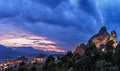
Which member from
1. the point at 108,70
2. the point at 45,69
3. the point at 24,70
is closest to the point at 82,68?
the point at 108,70

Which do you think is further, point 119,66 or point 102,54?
point 102,54

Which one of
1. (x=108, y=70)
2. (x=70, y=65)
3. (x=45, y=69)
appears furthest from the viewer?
(x=45, y=69)

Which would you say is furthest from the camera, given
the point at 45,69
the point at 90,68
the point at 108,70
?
the point at 45,69

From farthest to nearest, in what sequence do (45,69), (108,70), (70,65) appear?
(45,69) < (70,65) < (108,70)

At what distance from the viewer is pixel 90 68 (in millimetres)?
158125

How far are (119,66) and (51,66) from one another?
42.8m

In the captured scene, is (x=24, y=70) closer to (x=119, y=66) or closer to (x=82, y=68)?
(x=82, y=68)

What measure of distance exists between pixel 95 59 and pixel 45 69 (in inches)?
1354

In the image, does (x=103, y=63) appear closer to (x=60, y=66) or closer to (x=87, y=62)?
(x=87, y=62)

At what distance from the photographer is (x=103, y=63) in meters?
152

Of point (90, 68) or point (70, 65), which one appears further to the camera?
point (70, 65)

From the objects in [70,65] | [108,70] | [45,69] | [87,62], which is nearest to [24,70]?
[45,69]

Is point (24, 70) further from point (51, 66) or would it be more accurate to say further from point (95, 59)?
point (95, 59)

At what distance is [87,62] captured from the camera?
159500 mm
